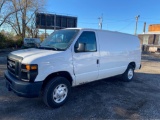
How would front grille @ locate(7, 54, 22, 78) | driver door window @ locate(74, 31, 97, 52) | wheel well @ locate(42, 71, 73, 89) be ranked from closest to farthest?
front grille @ locate(7, 54, 22, 78) < wheel well @ locate(42, 71, 73, 89) < driver door window @ locate(74, 31, 97, 52)

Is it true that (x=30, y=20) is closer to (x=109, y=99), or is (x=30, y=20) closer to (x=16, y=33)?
(x=16, y=33)

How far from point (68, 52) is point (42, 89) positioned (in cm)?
118

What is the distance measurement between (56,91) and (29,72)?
3.19 feet

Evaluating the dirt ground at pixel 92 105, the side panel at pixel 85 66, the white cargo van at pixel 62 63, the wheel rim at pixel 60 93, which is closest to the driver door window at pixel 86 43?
the white cargo van at pixel 62 63

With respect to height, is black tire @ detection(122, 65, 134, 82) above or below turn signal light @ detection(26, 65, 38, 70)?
below

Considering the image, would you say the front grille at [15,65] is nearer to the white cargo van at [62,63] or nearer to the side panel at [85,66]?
the white cargo van at [62,63]

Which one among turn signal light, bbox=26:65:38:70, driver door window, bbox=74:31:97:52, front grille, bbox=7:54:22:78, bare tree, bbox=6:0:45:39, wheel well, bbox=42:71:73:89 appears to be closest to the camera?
turn signal light, bbox=26:65:38:70

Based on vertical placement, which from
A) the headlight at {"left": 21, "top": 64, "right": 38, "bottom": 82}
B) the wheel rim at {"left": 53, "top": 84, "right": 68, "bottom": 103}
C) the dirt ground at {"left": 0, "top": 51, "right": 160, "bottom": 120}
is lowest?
the dirt ground at {"left": 0, "top": 51, "right": 160, "bottom": 120}

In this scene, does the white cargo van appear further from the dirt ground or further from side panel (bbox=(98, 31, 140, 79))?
the dirt ground

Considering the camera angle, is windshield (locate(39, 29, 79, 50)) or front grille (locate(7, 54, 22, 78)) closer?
front grille (locate(7, 54, 22, 78))

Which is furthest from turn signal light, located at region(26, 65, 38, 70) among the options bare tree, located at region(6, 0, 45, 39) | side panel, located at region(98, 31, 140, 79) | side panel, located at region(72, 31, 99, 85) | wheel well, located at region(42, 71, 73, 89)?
bare tree, located at region(6, 0, 45, 39)

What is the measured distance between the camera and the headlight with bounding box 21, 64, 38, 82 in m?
3.31

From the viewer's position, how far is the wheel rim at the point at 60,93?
12.9 ft

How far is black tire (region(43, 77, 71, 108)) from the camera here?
3.73 meters
